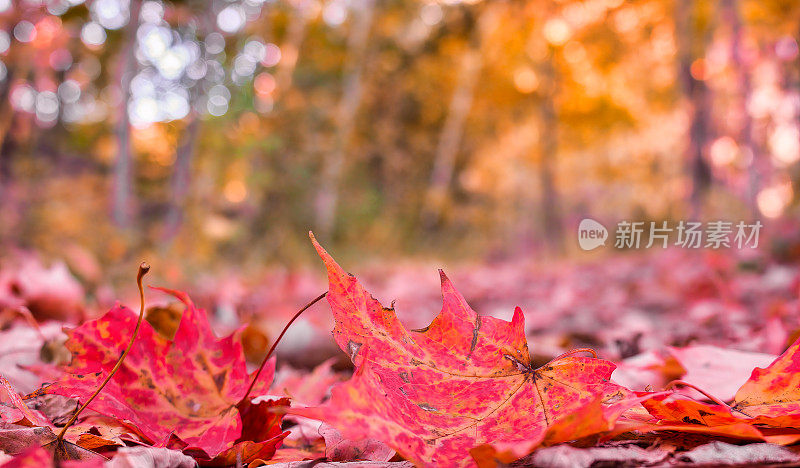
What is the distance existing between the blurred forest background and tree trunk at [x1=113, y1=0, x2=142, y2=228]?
0.01m

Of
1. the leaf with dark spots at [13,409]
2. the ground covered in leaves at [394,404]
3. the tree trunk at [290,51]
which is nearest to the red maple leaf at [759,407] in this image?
the ground covered in leaves at [394,404]

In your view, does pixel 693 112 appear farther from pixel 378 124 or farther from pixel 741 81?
pixel 378 124

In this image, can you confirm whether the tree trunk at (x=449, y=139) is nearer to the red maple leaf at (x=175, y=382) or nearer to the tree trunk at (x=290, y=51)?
the tree trunk at (x=290, y=51)

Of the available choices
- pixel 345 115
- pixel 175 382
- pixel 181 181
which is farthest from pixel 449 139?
pixel 175 382

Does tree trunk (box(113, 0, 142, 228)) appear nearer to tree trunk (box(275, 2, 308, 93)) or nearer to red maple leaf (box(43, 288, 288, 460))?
red maple leaf (box(43, 288, 288, 460))

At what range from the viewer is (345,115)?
792 centimetres

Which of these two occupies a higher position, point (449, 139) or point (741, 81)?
point (449, 139)

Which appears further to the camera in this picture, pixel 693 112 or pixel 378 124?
pixel 378 124

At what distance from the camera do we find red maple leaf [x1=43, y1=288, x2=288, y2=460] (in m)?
0.42

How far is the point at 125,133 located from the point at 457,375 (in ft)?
11.3

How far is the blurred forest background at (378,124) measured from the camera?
388cm

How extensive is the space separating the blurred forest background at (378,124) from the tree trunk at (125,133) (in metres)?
0.01

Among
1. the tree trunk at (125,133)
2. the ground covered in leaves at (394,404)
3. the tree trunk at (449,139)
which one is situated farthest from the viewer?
the tree trunk at (449,139)

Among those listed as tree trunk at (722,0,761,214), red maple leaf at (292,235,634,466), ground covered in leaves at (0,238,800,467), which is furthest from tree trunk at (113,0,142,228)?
tree trunk at (722,0,761,214)
